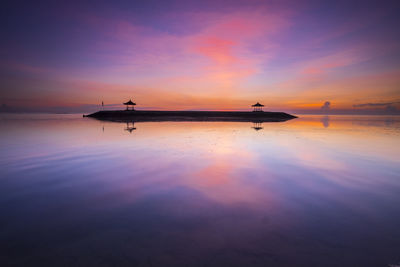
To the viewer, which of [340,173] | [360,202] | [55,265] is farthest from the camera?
[340,173]

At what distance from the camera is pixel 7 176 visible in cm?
735

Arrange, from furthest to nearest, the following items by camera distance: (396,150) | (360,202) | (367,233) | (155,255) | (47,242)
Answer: (396,150)
(360,202)
(367,233)
(47,242)
(155,255)

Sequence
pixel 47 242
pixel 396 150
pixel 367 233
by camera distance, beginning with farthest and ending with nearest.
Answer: pixel 396 150, pixel 367 233, pixel 47 242

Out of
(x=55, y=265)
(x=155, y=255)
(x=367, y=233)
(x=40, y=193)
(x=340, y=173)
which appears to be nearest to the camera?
(x=55, y=265)

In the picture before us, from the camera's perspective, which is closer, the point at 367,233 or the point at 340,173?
the point at 367,233

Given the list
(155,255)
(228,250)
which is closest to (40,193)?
(155,255)

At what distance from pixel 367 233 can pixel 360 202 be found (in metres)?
1.75

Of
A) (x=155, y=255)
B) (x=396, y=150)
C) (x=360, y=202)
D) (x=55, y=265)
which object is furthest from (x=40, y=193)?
(x=396, y=150)

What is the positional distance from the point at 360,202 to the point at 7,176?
39.7ft

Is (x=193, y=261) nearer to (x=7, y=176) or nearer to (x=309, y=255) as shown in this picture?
(x=309, y=255)

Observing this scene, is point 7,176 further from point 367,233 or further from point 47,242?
point 367,233

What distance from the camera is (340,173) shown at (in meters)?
7.98

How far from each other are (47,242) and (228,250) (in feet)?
11.3

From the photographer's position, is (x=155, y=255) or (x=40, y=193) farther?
(x=40, y=193)
